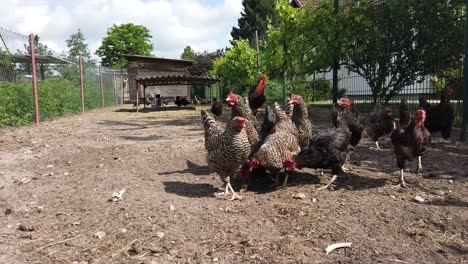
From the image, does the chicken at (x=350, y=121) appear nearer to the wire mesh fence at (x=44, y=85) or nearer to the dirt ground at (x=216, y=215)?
the dirt ground at (x=216, y=215)

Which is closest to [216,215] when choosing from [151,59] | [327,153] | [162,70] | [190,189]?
[190,189]

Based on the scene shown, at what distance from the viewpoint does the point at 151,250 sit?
3018mm

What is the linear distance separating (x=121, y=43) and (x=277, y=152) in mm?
67377

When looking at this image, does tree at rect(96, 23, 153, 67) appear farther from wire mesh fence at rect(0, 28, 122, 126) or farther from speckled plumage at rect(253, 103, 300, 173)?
speckled plumage at rect(253, 103, 300, 173)

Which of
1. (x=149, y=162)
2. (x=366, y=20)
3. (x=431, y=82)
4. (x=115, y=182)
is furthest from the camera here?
(x=366, y=20)

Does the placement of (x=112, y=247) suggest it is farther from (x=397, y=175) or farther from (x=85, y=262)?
(x=397, y=175)

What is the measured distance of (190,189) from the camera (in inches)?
186

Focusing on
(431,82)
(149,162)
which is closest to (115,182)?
(149,162)

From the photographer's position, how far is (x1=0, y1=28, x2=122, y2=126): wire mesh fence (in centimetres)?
962

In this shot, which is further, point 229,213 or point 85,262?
point 229,213

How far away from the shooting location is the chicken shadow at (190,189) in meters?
4.51

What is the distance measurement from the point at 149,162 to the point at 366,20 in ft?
23.7

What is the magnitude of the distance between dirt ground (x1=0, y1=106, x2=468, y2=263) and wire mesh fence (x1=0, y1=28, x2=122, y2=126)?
14.8 ft

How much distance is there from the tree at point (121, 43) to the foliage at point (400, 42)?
60866mm
